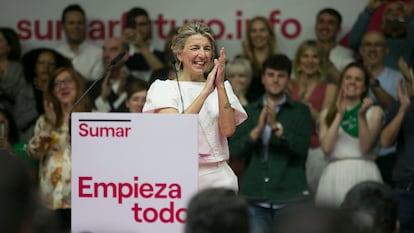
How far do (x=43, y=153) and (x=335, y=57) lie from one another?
290 cm

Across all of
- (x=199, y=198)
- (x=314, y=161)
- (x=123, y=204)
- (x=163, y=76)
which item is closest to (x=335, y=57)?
(x=314, y=161)

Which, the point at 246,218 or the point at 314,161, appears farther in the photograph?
the point at 314,161

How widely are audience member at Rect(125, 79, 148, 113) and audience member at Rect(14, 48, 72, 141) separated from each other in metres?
1.09

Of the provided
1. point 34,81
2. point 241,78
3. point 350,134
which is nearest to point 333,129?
point 350,134

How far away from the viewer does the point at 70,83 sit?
30.1 ft

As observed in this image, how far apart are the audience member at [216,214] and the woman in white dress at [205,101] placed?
276 cm

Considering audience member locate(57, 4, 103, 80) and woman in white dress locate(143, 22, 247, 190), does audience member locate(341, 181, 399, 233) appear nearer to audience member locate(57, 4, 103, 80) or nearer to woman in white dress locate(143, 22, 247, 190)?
woman in white dress locate(143, 22, 247, 190)

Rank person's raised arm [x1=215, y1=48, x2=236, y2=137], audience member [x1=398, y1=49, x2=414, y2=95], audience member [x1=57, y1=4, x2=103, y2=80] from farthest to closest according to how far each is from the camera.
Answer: audience member [x1=57, y1=4, x2=103, y2=80] < audience member [x1=398, y1=49, x2=414, y2=95] < person's raised arm [x1=215, y1=48, x2=236, y2=137]

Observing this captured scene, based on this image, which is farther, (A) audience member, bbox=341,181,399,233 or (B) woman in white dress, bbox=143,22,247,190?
(B) woman in white dress, bbox=143,22,247,190

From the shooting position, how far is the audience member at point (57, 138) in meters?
8.74

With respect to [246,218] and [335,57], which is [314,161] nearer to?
[335,57]

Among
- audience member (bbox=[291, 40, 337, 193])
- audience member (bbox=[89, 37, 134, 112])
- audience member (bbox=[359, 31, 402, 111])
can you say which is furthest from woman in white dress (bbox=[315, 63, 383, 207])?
audience member (bbox=[89, 37, 134, 112])

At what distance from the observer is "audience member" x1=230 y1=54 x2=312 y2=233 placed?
8883mm

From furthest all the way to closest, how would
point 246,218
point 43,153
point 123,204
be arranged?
point 43,153 → point 123,204 → point 246,218
